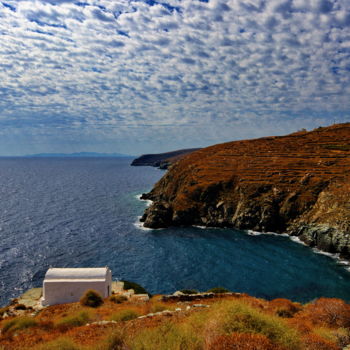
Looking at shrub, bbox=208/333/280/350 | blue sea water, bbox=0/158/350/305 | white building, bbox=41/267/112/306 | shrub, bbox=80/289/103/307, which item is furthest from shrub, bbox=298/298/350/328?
white building, bbox=41/267/112/306

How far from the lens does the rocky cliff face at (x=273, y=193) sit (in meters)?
59.2

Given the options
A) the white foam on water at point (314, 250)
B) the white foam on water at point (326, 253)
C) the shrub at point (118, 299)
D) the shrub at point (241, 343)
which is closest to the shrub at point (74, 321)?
the shrub at point (118, 299)

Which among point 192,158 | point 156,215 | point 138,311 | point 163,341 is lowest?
point 156,215

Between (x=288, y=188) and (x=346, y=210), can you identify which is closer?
(x=346, y=210)

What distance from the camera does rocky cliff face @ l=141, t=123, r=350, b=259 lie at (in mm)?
59188

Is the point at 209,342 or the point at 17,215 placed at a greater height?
the point at 209,342

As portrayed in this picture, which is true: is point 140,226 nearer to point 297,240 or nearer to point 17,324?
point 297,240

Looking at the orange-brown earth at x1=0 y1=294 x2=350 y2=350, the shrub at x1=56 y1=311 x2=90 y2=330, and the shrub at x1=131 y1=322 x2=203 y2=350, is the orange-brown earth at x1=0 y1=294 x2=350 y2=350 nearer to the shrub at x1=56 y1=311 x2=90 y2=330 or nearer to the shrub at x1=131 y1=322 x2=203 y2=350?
the shrub at x1=131 y1=322 x2=203 y2=350

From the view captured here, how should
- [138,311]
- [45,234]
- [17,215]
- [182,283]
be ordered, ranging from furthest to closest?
[17,215]
[45,234]
[182,283]
[138,311]

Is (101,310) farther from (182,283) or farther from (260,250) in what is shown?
(260,250)

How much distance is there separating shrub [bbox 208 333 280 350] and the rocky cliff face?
163 ft

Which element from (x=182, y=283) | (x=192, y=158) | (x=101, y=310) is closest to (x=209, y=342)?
(x=101, y=310)

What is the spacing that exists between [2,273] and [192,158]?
7749 centimetres

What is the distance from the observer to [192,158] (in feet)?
354
